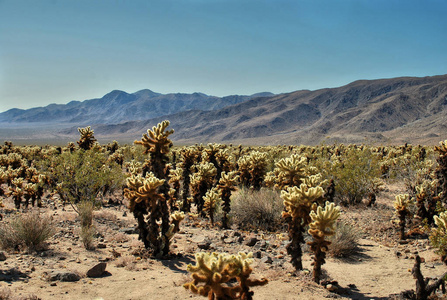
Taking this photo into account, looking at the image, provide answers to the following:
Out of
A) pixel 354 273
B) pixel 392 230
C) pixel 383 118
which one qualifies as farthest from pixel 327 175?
pixel 383 118

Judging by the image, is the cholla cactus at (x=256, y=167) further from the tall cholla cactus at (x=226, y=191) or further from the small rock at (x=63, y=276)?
the small rock at (x=63, y=276)

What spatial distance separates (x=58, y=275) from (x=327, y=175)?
13.4m

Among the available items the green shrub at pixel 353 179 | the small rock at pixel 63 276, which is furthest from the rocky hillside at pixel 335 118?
the small rock at pixel 63 276

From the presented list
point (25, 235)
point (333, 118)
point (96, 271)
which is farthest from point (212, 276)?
point (333, 118)

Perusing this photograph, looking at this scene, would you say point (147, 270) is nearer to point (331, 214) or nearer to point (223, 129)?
point (331, 214)

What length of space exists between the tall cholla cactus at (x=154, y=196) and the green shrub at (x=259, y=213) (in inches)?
163

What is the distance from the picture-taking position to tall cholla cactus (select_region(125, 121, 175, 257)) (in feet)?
25.5

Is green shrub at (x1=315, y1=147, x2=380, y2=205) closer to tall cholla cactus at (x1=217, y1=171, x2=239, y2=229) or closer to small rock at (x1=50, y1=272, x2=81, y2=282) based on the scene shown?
tall cholla cactus at (x1=217, y1=171, x2=239, y2=229)

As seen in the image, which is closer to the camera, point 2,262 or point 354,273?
point 2,262

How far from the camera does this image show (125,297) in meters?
5.78

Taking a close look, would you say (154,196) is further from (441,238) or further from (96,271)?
(441,238)

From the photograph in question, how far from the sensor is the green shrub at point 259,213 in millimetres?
11344

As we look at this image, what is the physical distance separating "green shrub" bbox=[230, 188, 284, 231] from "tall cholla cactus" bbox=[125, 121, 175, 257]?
4149 mm

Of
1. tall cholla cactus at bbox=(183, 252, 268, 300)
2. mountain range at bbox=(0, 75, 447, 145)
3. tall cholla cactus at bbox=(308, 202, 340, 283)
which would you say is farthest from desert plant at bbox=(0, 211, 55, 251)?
mountain range at bbox=(0, 75, 447, 145)
